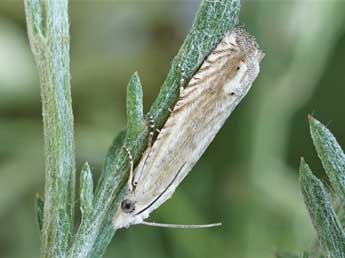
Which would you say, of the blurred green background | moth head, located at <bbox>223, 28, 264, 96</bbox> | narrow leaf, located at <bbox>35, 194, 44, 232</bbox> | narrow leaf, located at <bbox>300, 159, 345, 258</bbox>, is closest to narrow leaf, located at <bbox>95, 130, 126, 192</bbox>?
narrow leaf, located at <bbox>35, 194, 44, 232</bbox>

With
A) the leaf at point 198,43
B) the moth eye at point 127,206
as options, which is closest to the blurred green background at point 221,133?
the moth eye at point 127,206

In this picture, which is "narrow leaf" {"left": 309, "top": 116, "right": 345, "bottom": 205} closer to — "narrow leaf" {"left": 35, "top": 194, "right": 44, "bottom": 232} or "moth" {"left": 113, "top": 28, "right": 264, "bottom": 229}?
"moth" {"left": 113, "top": 28, "right": 264, "bottom": 229}

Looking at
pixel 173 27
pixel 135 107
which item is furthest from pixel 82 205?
pixel 173 27

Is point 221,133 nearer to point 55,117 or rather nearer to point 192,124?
point 192,124

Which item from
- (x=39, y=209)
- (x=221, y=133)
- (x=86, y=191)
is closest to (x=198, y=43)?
Result: (x=86, y=191)

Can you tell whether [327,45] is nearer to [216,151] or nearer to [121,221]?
[216,151]
